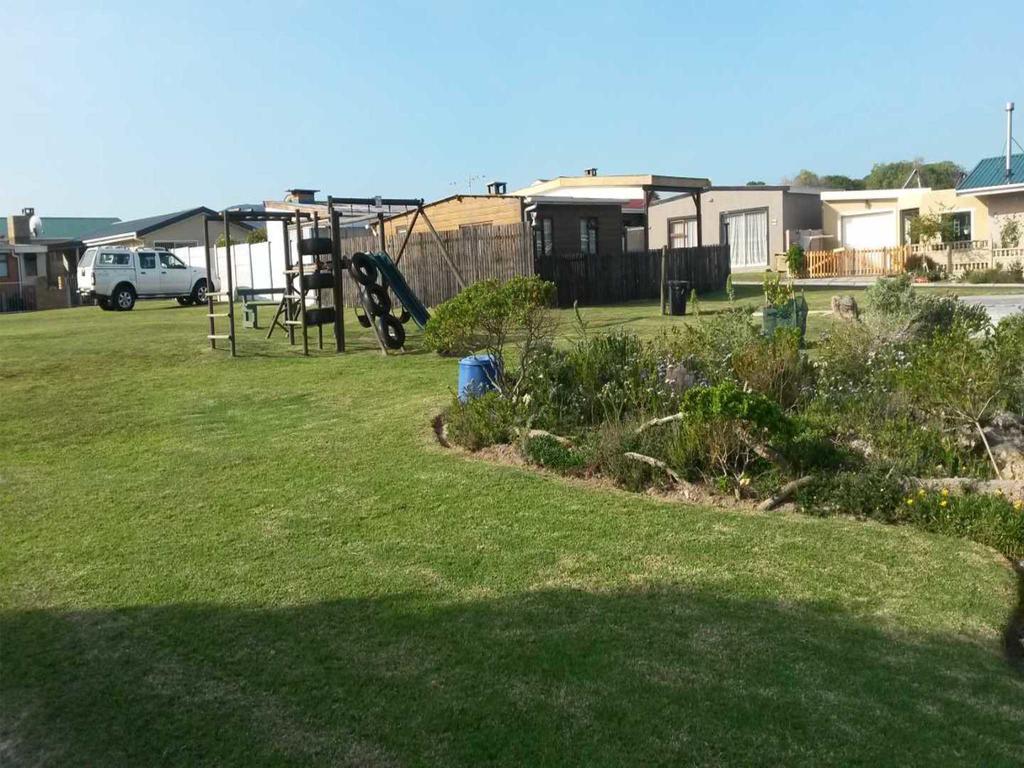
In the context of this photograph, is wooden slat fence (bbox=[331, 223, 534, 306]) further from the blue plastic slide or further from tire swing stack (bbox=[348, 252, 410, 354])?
tire swing stack (bbox=[348, 252, 410, 354])

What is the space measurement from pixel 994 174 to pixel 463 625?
31505 mm

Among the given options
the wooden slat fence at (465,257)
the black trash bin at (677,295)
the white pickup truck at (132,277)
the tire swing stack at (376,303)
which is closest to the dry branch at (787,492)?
the tire swing stack at (376,303)

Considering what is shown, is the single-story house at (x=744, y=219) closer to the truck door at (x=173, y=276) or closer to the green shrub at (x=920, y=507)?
the truck door at (x=173, y=276)

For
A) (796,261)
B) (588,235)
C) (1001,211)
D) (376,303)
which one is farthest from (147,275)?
(1001,211)

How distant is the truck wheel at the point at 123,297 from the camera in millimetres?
29766

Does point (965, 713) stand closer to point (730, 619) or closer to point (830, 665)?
point (830, 665)

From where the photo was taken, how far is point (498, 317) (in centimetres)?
888

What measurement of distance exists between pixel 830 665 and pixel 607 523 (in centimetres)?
215

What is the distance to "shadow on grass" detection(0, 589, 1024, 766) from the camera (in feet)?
11.8

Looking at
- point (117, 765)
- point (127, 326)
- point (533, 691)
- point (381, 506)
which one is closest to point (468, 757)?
point (533, 691)

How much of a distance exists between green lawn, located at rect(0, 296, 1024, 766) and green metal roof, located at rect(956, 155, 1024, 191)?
91.4 feet

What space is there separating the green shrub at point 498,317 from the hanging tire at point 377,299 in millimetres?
5958

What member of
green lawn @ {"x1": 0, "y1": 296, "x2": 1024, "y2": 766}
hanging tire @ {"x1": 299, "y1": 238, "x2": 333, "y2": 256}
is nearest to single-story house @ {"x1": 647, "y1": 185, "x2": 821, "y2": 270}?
hanging tire @ {"x1": 299, "y1": 238, "x2": 333, "y2": 256}

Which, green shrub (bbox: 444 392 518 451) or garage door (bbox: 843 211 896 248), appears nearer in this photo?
green shrub (bbox: 444 392 518 451)
